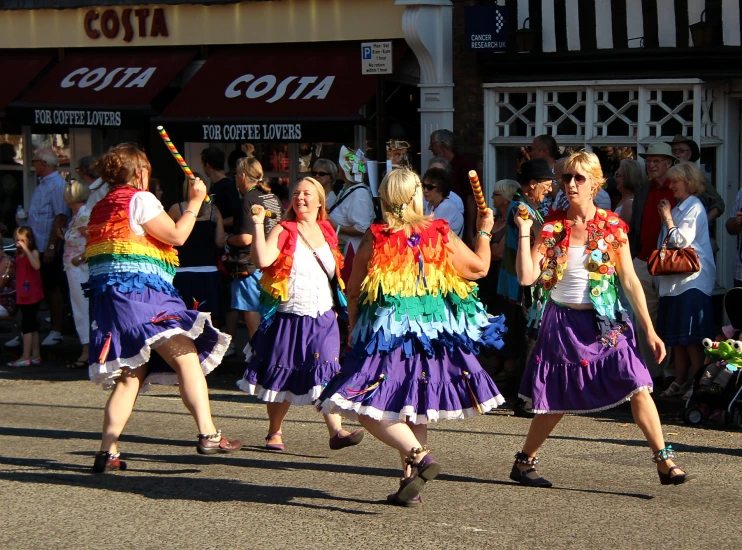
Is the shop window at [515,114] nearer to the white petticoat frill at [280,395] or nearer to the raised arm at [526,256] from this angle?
the white petticoat frill at [280,395]

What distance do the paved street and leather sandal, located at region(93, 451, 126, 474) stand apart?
2.3 inches

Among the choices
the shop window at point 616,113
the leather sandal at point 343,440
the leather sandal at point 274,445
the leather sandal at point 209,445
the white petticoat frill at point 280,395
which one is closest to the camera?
the leather sandal at point 209,445

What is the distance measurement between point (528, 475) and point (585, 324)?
0.91 m

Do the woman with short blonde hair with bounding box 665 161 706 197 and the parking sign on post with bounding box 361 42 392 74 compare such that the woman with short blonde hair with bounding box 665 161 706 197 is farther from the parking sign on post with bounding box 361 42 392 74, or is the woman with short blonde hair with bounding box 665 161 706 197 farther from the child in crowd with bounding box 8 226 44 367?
the child in crowd with bounding box 8 226 44 367

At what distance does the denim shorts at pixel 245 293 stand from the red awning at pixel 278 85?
3.05 metres

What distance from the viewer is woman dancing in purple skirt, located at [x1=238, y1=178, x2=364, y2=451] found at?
7562 mm

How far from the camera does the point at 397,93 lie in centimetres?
1405

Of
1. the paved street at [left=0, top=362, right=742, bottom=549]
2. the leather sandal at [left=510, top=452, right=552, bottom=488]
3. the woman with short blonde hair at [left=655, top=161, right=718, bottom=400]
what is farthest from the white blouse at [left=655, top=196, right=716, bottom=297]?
the leather sandal at [left=510, top=452, right=552, bottom=488]

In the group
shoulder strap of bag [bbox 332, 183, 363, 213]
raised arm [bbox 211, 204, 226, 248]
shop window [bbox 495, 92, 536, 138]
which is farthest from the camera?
shop window [bbox 495, 92, 536, 138]

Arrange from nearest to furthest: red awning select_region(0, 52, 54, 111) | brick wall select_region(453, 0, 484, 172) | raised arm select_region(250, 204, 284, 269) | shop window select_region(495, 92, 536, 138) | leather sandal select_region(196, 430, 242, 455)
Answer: raised arm select_region(250, 204, 284, 269) < leather sandal select_region(196, 430, 242, 455) < shop window select_region(495, 92, 536, 138) < brick wall select_region(453, 0, 484, 172) < red awning select_region(0, 52, 54, 111)

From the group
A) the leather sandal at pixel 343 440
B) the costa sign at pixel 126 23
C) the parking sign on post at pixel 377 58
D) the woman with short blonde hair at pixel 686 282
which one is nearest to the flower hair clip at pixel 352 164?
the parking sign on post at pixel 377 58

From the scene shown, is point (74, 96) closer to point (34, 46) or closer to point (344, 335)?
point (34, 46)

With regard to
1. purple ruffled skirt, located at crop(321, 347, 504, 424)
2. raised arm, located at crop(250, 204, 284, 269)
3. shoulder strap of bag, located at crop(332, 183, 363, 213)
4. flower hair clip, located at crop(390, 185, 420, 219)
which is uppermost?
shoulder strap of bag, located at crop(332, 183, 363, 213)

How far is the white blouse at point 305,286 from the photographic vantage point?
24.9ft
